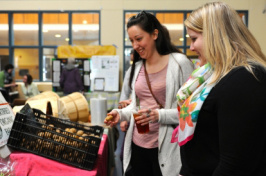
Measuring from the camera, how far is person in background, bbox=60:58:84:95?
8.04 m

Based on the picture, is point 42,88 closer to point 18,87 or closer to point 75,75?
point 18,87

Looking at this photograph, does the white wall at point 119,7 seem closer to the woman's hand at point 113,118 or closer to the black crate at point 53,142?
the woman's hand at point 113,118

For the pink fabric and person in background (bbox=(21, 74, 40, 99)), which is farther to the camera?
person in background (bbox=(21, 74, 40, 99))

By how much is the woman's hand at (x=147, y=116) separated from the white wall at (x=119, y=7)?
773cm

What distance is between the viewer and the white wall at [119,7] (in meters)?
9.32

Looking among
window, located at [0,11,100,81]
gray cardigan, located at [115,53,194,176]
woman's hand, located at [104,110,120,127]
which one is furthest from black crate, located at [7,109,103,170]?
window, located at [0,11,100,81]

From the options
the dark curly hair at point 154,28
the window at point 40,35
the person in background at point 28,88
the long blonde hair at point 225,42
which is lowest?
the person in background at point 28,88

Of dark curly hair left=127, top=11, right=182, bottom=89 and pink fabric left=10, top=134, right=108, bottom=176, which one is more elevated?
dark curly hair left=127, top=11, right=182, bottom=89

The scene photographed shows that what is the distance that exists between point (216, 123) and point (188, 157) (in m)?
0.18

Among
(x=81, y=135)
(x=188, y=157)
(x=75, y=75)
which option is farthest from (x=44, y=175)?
(x=75, y=75)

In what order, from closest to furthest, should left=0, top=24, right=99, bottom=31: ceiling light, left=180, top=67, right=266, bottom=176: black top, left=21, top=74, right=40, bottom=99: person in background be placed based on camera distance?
left=180, top=67, right=266, bottom=176: black top
left=21, top=74, right=40, bottom=99: person in background
left=0, top=24, right=99, bottom=31: ceiling light

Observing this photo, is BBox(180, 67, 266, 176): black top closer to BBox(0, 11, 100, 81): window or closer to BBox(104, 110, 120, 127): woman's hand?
BBox(104, 110, 120, 127): woman's hand

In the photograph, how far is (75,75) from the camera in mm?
8078

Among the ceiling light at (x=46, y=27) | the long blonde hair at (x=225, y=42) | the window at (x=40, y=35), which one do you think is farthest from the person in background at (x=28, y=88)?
the long blonde hair at (x=225, y=42)
